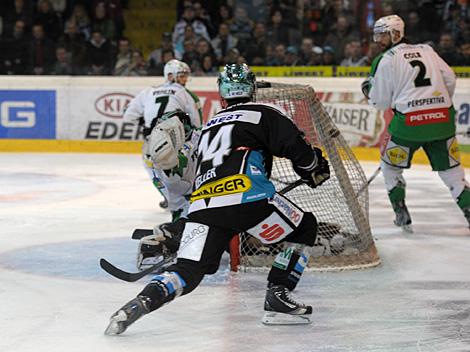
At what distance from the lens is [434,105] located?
20.0 feet

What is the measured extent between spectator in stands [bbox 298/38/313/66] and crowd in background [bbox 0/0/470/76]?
1 cm

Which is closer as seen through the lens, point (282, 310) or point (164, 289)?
point (164, 289)

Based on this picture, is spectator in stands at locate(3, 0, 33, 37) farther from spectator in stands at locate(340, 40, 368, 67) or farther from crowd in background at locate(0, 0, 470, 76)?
spectator in stands at locate(340, 40, 368, 67)

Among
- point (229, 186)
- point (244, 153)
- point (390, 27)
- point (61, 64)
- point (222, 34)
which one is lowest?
point (61, 64)

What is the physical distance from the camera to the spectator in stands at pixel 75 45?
472 inches

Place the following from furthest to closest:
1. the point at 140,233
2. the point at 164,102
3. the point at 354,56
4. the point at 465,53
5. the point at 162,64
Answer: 1. the point at 162,64
2. the point at 354,56
3. the point at 465,53
4. the point at 164,102
5. the point at 140,233

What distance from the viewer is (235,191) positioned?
3637 millimetres

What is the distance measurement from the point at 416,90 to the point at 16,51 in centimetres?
722

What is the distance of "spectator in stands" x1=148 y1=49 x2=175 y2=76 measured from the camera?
38.7ft

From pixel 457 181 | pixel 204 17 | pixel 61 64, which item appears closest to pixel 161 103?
pixel 457 181

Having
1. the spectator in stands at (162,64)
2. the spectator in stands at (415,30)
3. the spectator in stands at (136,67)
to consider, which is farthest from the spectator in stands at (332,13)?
the spectator in stands at (136,67)

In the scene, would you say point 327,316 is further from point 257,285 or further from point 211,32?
point 211,32

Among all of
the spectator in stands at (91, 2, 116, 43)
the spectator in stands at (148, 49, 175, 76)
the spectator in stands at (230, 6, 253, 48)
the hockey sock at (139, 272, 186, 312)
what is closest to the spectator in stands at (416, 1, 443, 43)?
the spectator in stands at (230, 6, 253, 48)

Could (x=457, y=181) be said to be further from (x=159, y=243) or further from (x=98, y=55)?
(x=98, y=55)
